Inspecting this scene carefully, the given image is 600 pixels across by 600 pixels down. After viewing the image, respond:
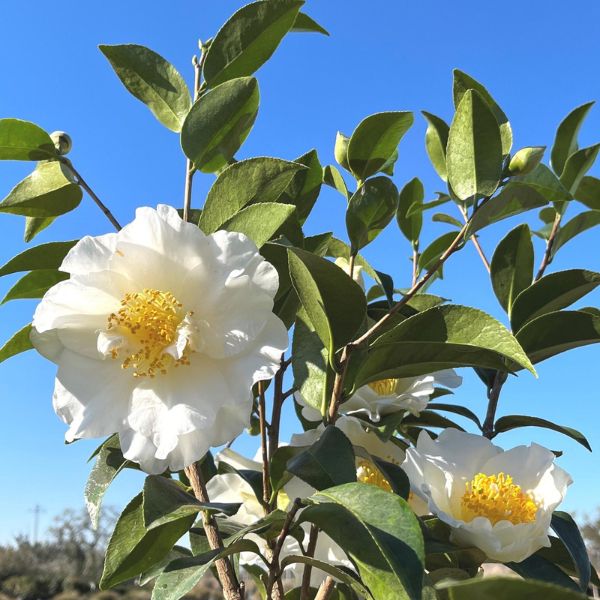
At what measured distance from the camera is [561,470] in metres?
0.99

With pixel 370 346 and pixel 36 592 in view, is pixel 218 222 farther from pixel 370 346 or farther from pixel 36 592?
pixel 36 592

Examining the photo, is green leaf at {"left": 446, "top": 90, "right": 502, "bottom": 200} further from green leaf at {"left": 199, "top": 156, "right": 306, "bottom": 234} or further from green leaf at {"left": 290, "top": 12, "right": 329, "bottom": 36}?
green leaf at {"left": 290, "top": 12, "right": 329, "bottom": 36}

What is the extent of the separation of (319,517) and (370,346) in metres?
0.22

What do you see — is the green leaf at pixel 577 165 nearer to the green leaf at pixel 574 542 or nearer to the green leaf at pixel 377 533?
the green leaf at pixel 574 542

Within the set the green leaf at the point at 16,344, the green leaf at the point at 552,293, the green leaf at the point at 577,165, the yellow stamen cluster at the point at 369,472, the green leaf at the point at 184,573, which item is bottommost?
the green leaf at the point at 184,573

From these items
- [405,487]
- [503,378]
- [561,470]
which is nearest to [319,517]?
[405,487]

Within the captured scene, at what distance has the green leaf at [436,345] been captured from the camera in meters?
0.85

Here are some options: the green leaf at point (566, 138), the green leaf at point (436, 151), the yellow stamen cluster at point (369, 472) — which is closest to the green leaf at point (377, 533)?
the yellow stamen cluster at point (369, 472)

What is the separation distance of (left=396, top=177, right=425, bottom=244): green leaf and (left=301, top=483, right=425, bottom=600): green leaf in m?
0.75

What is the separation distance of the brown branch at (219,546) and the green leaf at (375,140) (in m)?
0.48

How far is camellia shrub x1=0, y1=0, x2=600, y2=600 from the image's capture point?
826 mm

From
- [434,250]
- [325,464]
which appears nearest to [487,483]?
[325,464]

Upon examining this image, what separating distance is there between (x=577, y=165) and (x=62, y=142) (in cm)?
81

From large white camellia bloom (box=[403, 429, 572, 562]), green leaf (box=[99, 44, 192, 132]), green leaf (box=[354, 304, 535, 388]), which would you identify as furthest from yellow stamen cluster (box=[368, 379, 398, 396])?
green leaf (box=[99, 44, 192, 132])
